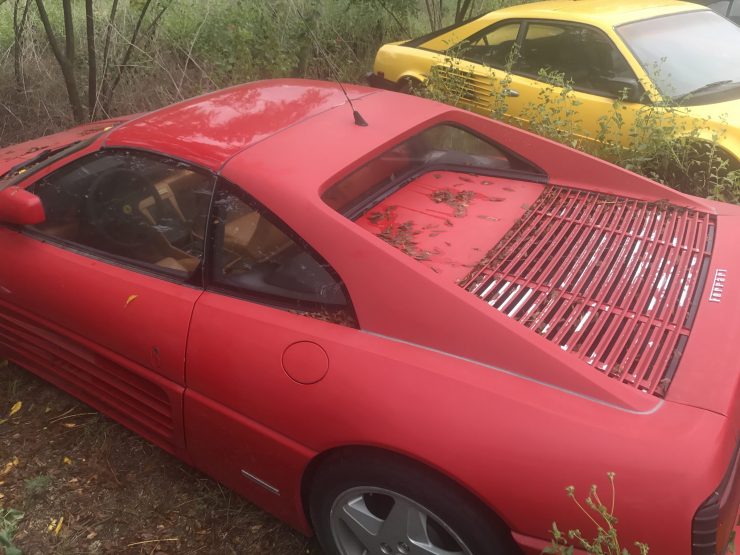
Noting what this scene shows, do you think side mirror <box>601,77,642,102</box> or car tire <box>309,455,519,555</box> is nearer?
car tire <box>309,455,519,555</box>

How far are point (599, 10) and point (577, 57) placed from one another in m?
0.47

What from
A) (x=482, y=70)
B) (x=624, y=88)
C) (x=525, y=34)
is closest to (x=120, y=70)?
(x=482, y=70)

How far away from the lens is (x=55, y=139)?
11.4 feet

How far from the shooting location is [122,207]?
238 centimetres

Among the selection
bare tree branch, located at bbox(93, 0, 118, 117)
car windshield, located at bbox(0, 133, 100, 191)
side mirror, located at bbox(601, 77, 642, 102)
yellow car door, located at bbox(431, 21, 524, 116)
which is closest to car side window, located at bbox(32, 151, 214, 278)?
car windshield, located at bbox(0, 133, 100, 191)

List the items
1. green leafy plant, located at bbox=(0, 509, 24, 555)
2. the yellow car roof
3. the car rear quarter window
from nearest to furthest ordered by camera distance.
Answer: green leafy plant, located at bbox=(0, 509, 24, 555) → the car rear quarter window → the yellow car roof

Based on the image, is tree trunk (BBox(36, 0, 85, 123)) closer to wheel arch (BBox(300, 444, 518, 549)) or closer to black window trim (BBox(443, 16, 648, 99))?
black window trim (BBox(443, 16, 648, 99))

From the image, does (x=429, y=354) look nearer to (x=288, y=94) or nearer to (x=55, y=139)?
(x=288, y=94)

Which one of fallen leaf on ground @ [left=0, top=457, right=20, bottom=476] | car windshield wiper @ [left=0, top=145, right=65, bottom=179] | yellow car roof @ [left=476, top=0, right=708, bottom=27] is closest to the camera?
fallen leaf on ground @ [left=0, top=457, right=20, bottom=476]

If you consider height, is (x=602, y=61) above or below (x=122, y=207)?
above

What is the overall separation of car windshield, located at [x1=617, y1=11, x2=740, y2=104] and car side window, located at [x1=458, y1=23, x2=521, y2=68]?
3.14 feet

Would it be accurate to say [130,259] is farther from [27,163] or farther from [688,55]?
[688,55]

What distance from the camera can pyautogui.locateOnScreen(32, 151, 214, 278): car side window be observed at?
214 cm

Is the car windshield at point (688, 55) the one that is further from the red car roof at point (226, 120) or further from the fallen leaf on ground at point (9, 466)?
the fallen leaf on ground at point (9, 466)
